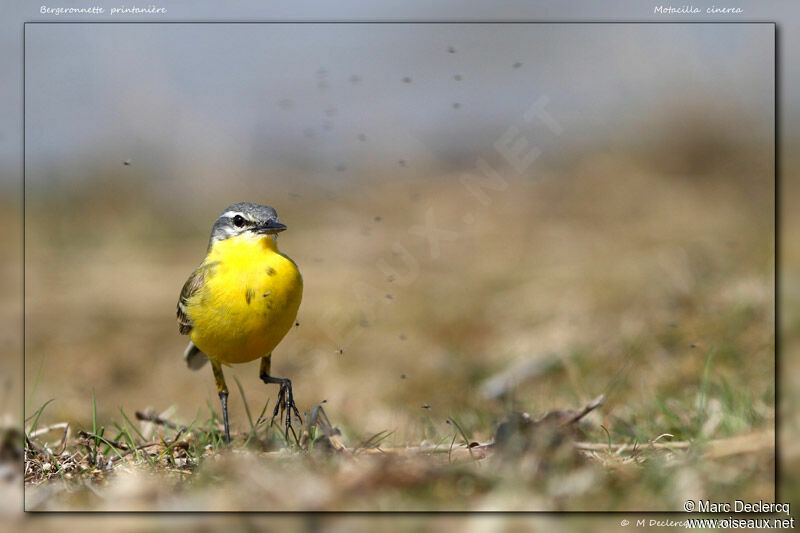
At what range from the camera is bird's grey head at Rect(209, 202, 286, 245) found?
4668mm

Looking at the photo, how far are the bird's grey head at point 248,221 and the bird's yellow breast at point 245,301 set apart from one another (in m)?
0.06

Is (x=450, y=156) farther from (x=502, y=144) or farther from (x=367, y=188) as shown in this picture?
(x=502, y=144)

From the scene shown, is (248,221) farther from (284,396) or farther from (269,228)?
(284,396)

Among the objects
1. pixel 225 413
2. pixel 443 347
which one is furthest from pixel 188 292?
pixel 443 347

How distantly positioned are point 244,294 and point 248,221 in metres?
0.52

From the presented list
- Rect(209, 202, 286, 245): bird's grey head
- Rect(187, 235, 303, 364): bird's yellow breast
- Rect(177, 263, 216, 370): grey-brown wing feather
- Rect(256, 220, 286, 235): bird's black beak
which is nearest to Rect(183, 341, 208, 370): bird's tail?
Rect(177, 263, 216, 370): grey-brown wing feather

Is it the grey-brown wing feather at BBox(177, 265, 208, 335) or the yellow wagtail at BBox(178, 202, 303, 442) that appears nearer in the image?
the yellow wagtail at BBox(178, 202, 303, 442)

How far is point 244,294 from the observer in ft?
14.5

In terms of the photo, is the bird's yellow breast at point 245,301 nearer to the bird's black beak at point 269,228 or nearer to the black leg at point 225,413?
the bird's black beak at point 269,228

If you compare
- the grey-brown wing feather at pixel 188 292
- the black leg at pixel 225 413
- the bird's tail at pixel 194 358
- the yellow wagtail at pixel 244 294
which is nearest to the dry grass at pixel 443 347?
the black leg at pixel 225 413

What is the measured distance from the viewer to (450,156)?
15953mm

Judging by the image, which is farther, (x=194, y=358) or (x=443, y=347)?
(x=443, y=347)

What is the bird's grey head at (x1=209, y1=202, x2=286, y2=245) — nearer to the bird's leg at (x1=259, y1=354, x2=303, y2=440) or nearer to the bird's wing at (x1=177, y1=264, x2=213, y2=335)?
the bird's wing at (x1=177, y1=264, x2=213, y2=335)

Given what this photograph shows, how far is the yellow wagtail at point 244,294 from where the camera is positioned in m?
4.36
